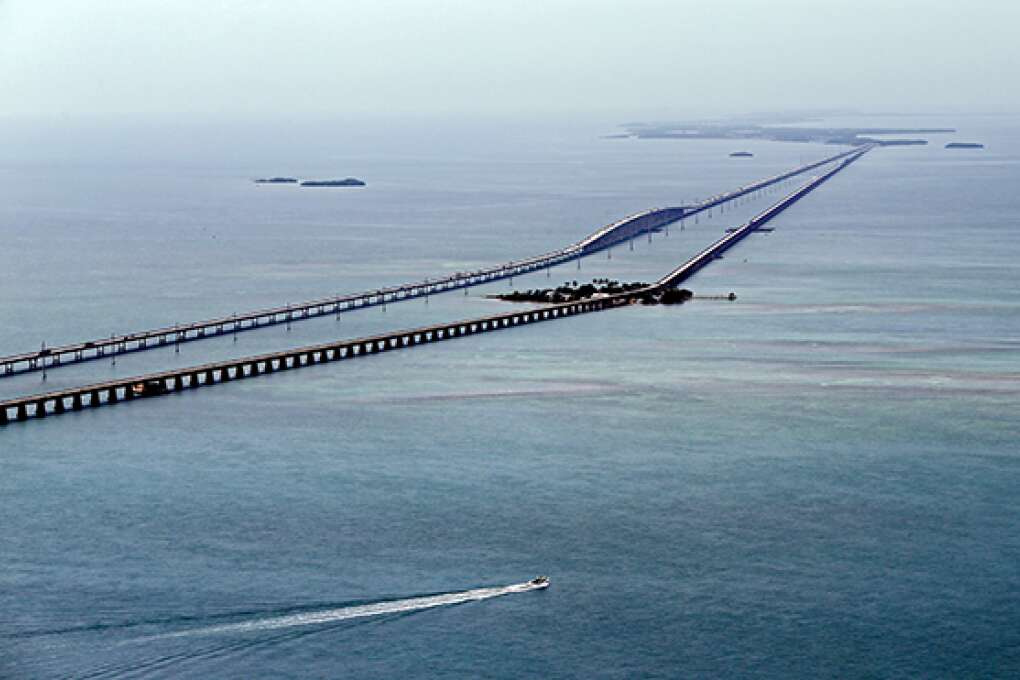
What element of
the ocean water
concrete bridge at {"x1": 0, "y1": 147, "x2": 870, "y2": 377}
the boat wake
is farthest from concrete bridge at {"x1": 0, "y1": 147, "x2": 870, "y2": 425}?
the boat wake

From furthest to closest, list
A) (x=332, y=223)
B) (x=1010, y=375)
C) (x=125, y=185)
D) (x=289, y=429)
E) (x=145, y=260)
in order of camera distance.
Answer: (x=125, y=185) → (x=332, y=223) → (x=145, y=260) → (x=1010, y=375) → (x=289, y=429)

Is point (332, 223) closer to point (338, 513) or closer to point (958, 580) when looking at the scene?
point (338, 513)

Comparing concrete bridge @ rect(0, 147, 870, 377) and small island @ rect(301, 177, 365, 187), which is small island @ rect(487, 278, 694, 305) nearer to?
concrete bridge @ rect(0, 147, 870, 377)

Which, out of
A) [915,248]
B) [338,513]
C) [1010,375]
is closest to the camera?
[338,513]

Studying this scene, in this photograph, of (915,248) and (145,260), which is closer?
(145,260)

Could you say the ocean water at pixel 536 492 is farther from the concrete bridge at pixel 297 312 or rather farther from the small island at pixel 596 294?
the small island at pixel 596 294

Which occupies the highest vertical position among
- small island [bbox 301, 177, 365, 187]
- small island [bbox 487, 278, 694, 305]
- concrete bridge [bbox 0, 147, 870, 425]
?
small island [bbox 301, 177, 365, 187]

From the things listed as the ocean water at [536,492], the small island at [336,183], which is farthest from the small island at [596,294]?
the small island at [336,183]

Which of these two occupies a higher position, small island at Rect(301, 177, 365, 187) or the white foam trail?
small island at Rect(301, 177, 365, 187)

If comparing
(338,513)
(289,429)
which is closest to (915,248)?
(289,429)
